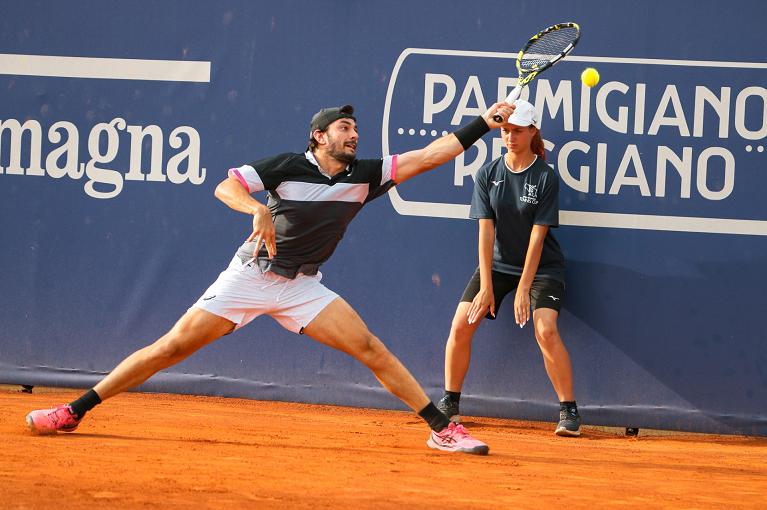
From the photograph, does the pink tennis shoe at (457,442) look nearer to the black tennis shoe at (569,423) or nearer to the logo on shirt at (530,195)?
the black tennis shoe at (569,423)

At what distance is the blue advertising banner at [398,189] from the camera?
618 centimetres

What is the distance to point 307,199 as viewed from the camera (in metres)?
4.87

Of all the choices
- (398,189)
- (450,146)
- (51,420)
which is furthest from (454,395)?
(51,420)

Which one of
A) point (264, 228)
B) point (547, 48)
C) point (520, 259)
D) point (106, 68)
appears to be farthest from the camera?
point (106, 68)

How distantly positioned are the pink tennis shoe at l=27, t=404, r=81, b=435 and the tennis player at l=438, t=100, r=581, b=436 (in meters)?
2.08

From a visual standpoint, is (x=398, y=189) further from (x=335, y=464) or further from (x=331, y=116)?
(x=335, y=464)

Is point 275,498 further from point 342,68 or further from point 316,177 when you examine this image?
point 342,68

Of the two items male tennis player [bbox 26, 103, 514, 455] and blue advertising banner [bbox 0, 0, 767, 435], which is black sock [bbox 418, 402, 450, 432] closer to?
male tennis player [bbox 26, 103, 514, 455]

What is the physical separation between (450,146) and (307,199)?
0.68 metres

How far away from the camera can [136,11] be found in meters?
6.67

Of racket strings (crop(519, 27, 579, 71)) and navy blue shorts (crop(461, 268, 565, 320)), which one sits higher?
racket strings (crop(519, 27, 579, 71))

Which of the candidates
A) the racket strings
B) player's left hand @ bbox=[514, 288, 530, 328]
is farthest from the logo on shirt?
the racket strings

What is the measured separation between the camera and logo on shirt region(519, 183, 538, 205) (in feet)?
19.6

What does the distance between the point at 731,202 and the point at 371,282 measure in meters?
2.10
